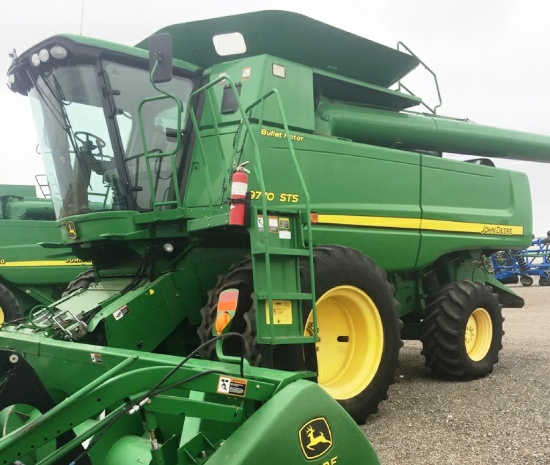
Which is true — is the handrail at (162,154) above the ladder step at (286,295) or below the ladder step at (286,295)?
above

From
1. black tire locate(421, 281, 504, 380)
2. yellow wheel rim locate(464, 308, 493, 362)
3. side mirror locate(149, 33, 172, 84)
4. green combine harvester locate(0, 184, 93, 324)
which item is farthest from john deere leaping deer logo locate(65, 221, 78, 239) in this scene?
green combine harvester locate(0, 184, 93, 324)

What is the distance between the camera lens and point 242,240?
13.0ft

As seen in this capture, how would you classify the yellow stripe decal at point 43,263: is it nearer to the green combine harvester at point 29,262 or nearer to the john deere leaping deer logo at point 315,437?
the green combine harvester at point 29,262

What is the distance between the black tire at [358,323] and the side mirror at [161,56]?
3.90ft

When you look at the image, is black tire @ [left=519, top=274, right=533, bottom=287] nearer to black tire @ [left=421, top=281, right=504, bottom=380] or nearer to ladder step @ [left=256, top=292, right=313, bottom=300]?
black tire @ [left=421, top=281, right=504, bottom=380]

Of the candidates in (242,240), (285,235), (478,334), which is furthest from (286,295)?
(478,334)

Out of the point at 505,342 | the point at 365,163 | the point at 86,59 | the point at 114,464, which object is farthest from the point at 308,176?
the point at 505,342

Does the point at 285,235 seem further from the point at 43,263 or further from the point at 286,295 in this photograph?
the point at 43,263

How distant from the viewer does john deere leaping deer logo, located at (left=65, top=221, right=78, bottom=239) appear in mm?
4077

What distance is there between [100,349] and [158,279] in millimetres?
1325

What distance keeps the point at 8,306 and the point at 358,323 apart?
5593 mm

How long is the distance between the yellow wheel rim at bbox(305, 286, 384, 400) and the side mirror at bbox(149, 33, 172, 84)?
5.70 feet

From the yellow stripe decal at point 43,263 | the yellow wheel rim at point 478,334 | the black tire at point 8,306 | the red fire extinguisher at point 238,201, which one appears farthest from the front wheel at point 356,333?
the black tire at point 8,306

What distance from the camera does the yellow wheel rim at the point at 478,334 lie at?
542 cm
